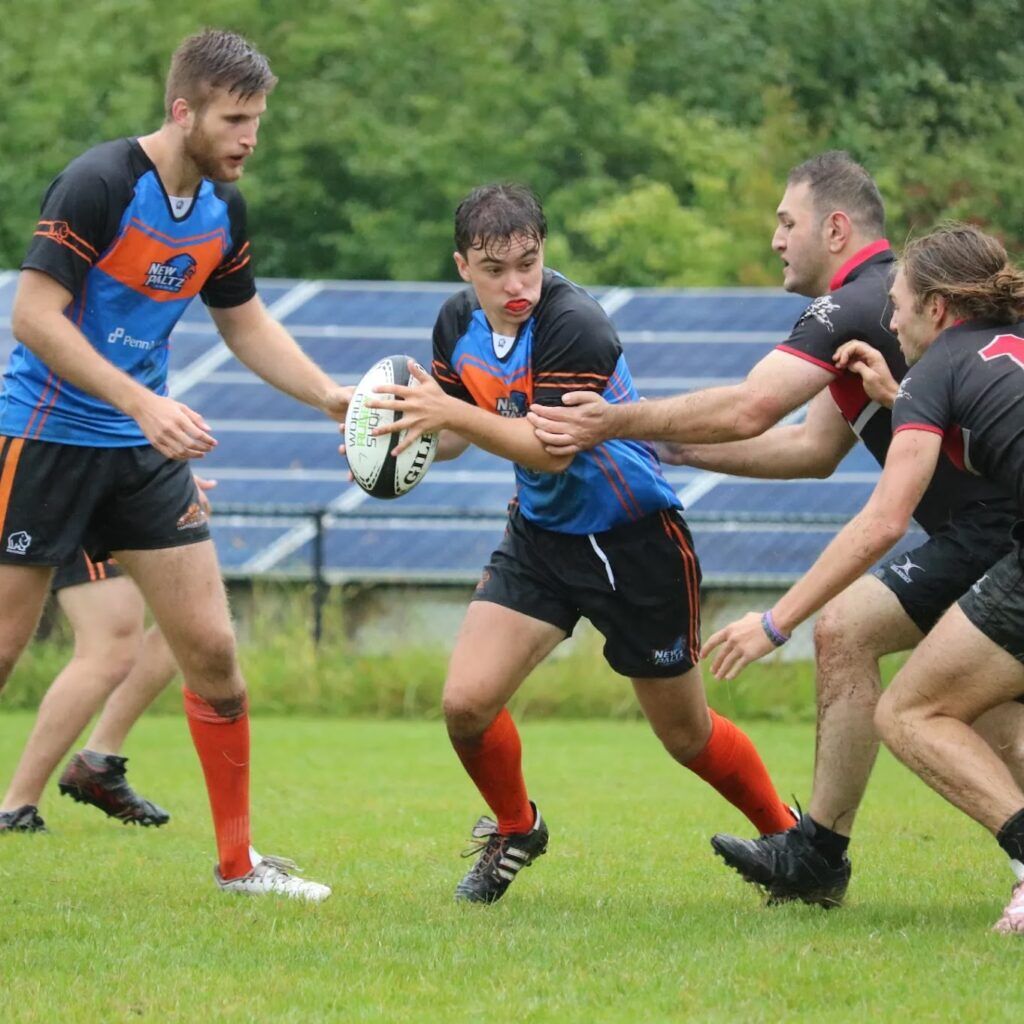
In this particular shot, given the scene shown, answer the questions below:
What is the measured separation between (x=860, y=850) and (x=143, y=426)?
341 centimetres

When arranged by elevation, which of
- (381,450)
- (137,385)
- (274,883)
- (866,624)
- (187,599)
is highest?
→ (137,385)

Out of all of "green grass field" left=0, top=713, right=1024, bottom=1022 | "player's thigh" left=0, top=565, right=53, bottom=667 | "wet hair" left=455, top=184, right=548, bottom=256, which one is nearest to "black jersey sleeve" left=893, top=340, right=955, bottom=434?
"wet hair" left=455, top=184, right=548, bottom=256

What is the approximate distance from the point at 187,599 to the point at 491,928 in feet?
4.81

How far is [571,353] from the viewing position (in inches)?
219

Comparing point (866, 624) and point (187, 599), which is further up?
point (866, 624)

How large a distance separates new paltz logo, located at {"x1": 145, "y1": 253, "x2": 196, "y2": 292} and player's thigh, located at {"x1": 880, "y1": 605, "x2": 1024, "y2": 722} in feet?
8.59

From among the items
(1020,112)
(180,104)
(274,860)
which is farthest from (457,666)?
(1020,112)

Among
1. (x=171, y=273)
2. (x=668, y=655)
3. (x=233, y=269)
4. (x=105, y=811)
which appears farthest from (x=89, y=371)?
(x=105, y=811)

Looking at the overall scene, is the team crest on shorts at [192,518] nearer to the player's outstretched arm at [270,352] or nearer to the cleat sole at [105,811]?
the player's outstretched arm at [270,352]

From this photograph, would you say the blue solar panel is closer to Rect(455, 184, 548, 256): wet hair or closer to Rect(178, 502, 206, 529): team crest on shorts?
Rect(178, 502, 206, 529): team crest on shorts

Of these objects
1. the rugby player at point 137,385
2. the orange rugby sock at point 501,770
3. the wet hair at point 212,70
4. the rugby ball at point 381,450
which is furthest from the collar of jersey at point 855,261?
the wet hair at point 212,70

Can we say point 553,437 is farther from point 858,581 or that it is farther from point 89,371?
point 89,371

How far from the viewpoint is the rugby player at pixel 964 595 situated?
4977 millimetres

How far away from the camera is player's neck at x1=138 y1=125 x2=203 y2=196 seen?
5.72m
